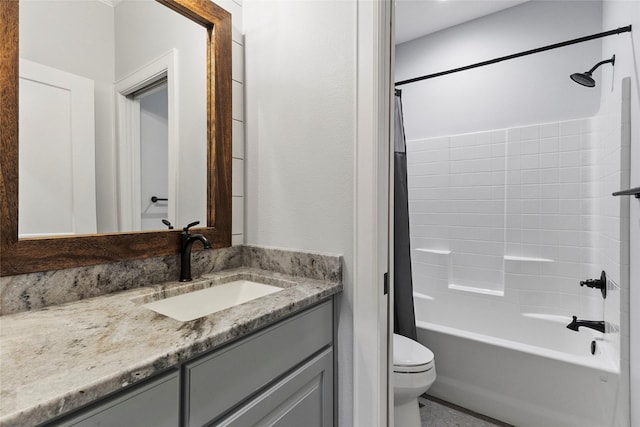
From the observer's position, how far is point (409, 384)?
1441 millimetres

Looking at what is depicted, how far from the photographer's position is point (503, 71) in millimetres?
2346

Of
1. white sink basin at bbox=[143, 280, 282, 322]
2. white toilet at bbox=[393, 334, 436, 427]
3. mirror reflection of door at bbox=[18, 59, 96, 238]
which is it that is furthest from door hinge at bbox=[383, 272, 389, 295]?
mirror reflection of door at bbox=[18, 59, 96, 238]

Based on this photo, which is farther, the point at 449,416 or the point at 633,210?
the point at 449,416

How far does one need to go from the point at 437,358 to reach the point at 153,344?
1776 mm

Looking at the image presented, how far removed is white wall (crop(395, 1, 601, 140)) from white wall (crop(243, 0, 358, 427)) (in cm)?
177

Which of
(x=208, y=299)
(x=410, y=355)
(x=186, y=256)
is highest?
(x=186, y=256)

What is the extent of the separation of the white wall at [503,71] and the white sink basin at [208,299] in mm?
2131

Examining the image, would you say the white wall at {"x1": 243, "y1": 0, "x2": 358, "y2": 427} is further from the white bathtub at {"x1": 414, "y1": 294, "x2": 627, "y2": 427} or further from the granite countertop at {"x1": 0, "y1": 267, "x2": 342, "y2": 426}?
the white bathtub at {"x1": 414, "y1": 294, "x2": 627, "y2": 427}

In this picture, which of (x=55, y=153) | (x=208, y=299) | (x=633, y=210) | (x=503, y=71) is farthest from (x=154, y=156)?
(x=503, y=71)

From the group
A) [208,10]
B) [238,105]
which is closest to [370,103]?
[238,105]

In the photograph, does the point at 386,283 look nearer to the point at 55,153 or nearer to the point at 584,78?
the point at 55,153

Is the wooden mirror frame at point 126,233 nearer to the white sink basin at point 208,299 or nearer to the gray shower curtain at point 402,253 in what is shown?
the white sink basin at point 208,299

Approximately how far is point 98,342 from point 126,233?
1.59 feet

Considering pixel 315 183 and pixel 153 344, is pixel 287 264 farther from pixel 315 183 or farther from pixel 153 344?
pixel 153 344
